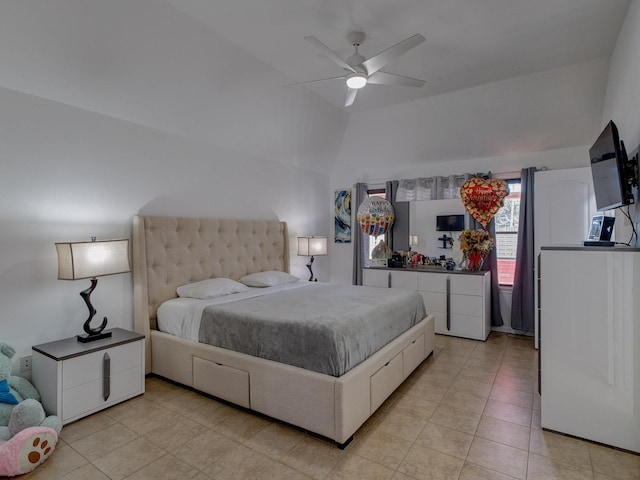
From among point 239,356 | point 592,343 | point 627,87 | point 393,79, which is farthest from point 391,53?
point 239,356

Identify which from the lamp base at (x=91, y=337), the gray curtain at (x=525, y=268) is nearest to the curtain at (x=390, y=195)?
the gray curtain at (x=525, y=268)

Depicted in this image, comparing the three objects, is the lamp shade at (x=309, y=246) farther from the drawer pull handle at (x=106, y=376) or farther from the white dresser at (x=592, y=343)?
the white dresser at (x=592, y=343)

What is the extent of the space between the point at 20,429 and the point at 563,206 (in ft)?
18.1

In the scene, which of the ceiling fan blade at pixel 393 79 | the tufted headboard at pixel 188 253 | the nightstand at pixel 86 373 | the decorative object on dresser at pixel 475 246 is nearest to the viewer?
the nightstand at pixel 86 373

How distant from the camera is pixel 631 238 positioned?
8.55 feet

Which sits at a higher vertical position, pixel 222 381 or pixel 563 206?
pixel 563 206

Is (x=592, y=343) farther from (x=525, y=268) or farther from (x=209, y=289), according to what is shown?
(x=209, y=289)

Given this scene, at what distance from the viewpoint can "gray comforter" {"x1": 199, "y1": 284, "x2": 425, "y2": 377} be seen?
2.28 metres

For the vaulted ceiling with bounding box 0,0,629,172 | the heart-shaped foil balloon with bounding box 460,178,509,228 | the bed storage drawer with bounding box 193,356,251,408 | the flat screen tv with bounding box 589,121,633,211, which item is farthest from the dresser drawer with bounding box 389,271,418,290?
the bed storage drawer with bounding box 193,356,251,408

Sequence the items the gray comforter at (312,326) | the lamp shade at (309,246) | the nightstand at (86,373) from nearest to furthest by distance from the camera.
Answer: the gray comforter at (312,326) → the nightstand at (86,373) → the lamp shade at (309,246)

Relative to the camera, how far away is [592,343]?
7.30 ft

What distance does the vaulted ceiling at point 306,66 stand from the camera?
2576mm

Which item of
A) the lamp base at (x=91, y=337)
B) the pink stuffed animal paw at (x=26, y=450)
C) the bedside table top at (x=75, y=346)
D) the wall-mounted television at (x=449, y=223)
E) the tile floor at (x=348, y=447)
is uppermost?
the wall-mounted television at (x=449, y=223)

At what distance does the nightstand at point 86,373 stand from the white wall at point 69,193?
31 centimetres
